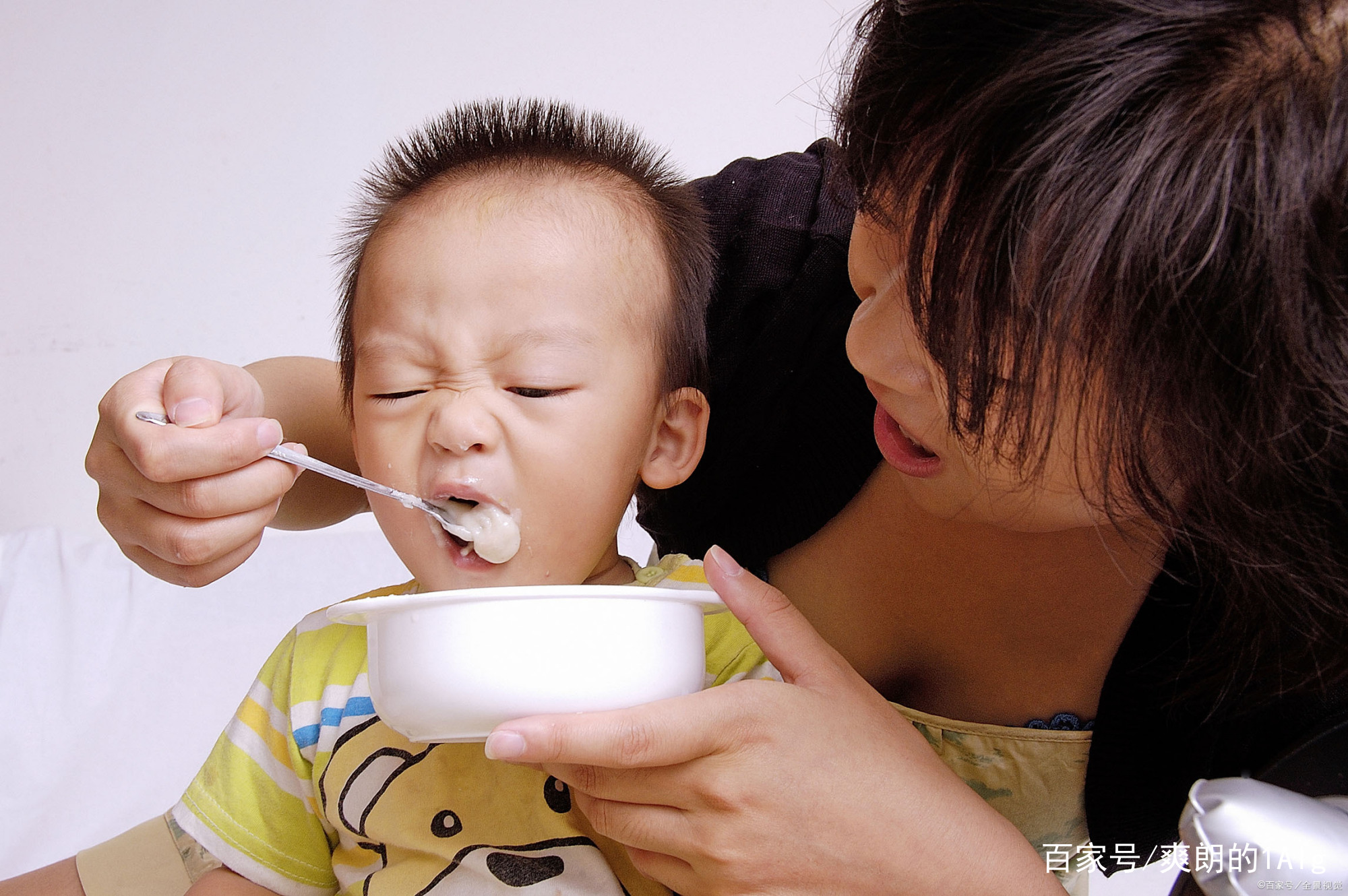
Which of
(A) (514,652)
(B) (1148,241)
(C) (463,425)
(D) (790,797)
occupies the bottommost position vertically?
(D) (790,797)

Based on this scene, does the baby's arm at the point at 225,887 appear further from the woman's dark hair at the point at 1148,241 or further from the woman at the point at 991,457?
the woman's dark hair at the point at 1148,241

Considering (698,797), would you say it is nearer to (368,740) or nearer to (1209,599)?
(368,740)

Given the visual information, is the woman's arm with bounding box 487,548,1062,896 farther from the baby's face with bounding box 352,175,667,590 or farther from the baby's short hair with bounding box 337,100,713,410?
the baby's short hair with bounding box 337,100,713,410

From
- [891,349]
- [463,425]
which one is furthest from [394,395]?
[891,349]

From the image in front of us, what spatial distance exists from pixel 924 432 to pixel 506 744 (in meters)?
0.34

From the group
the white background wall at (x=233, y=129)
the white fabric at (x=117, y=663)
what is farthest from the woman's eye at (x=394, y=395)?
the white background wall at (x=233, y=129)

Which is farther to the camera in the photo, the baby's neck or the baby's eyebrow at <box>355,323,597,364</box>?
the baby's neck

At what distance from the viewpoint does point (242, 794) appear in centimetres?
86

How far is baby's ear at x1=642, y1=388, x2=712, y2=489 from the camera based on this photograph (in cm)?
87

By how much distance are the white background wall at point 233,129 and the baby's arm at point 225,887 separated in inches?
54.9

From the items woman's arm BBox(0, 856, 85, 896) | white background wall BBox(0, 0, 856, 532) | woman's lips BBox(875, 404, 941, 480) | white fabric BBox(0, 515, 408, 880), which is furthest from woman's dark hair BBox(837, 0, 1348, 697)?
white background wall BBox(0, 0, 856, 532)

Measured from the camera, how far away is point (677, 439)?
0.89 m

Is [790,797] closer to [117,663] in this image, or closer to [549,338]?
[549,338]

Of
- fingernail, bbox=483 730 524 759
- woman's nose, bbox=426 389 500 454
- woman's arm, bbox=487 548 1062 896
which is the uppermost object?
woman's nose, bbox=426 389 500 454
